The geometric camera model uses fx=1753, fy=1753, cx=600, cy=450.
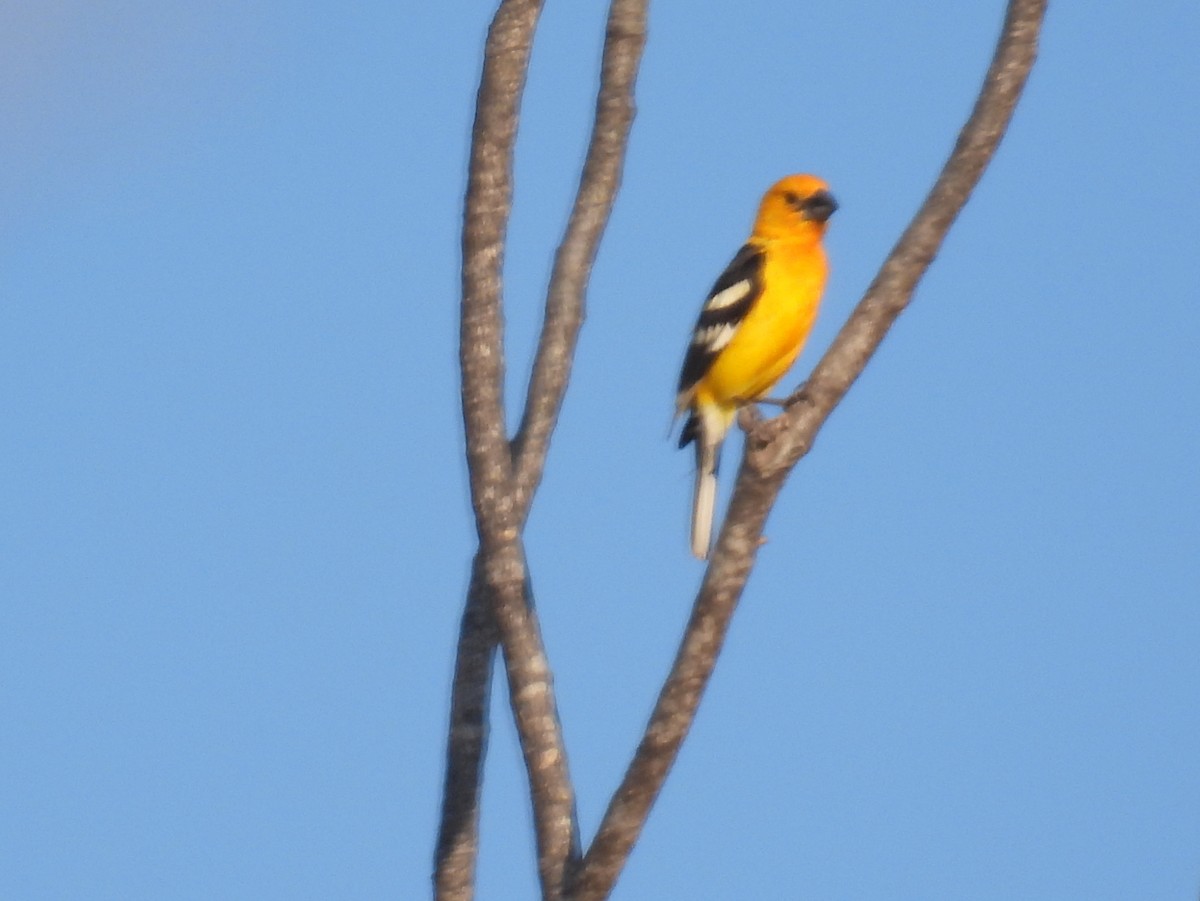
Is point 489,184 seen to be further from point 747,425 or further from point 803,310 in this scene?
point 803,310

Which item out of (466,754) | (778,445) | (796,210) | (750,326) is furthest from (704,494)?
(778,445)

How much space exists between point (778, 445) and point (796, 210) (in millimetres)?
4000

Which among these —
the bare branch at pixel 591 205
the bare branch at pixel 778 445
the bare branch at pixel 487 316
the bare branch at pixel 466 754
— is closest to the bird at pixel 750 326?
the bare branch at pixel 591 205

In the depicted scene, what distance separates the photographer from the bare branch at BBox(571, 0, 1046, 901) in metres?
5.39

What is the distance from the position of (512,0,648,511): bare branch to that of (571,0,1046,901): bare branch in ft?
4.51

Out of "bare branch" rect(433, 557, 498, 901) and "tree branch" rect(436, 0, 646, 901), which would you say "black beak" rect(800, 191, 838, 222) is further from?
"bare branch" rect(433, 557, 498, 901)

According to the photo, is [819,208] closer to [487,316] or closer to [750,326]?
[750,326]

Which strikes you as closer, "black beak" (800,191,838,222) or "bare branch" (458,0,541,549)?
"bare branch" (458,0,541,549)

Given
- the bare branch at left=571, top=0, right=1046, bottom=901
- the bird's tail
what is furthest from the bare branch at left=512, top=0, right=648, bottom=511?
the bird's tail

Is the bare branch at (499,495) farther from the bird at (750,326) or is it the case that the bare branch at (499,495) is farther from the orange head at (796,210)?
the orange head at (796,210)

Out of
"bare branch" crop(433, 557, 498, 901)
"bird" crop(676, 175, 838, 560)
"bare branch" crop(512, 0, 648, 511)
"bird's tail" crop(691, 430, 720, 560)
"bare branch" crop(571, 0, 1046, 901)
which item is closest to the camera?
"bare branch" crop(571, 0, 1046, 901)

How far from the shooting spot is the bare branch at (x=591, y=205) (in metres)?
6.70

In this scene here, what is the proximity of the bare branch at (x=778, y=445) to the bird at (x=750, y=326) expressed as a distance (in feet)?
9.27

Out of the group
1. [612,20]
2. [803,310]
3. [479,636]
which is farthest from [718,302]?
[479,636]
